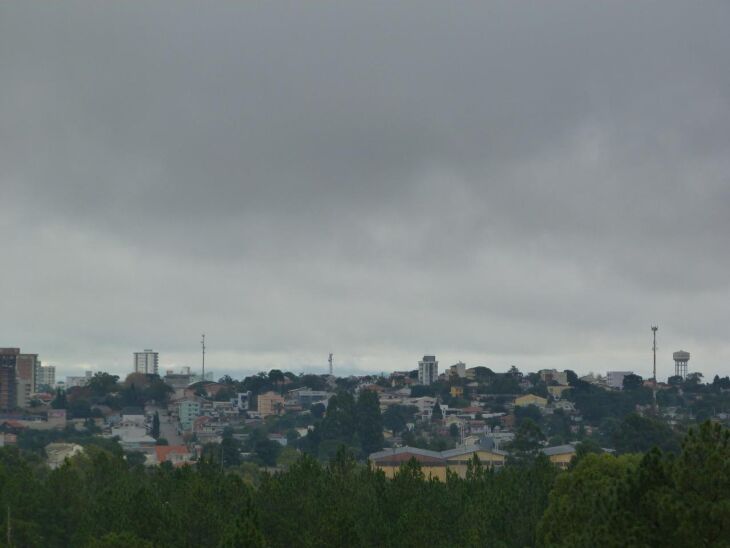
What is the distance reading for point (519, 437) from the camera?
121 meters

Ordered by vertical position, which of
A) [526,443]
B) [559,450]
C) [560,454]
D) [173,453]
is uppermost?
[526,443]

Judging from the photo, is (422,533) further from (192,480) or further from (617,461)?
(192,480)

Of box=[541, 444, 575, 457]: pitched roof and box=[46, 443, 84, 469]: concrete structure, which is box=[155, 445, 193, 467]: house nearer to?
box=[46, 443, 84, 469]: concrete structure

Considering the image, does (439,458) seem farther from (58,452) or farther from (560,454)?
(58,452)

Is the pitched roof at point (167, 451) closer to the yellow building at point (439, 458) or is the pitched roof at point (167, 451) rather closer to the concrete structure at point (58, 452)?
the concrete structure at point (58, 452)

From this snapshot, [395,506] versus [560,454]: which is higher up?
[560,454]

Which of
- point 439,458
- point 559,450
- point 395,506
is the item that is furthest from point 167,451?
point 395,506

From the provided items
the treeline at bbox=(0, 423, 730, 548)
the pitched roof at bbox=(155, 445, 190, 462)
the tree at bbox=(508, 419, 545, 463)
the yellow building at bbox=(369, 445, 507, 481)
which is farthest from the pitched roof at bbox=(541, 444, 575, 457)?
the treeline at bbox=(0, 423, 730, 548)

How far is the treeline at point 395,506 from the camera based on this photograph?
1346 inches

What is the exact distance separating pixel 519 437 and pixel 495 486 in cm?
4942

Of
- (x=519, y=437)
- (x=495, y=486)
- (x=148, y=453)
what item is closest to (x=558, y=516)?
(x=495, y=486)

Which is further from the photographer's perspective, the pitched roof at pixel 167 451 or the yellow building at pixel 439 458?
the pitched roof at pixel 167 451

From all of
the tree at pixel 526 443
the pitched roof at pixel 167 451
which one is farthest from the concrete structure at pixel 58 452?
the tree at pixel 526 443

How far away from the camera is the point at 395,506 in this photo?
221ft
